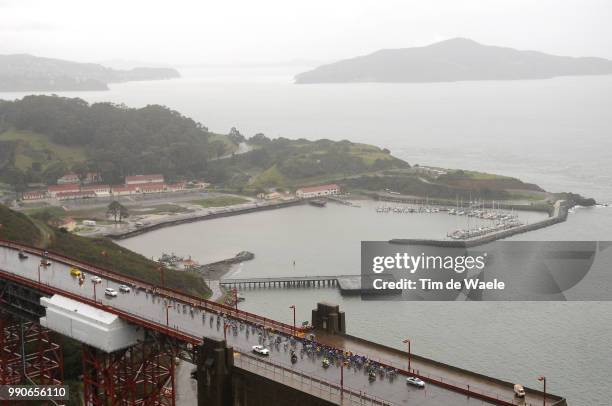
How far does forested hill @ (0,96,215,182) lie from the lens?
76625 mm

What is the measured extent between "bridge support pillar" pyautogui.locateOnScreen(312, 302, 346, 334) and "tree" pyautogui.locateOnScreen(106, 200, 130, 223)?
3976 centimetres

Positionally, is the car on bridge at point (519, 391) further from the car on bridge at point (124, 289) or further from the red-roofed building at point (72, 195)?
the red-roofed building at point (72, 195)

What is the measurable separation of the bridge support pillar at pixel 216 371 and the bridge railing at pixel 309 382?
0.37 m

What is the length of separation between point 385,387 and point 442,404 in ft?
4.41

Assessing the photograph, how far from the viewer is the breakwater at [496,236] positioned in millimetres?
50812

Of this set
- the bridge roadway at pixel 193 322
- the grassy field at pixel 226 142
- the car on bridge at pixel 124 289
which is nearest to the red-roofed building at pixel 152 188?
the grassy field at pixel 226 142

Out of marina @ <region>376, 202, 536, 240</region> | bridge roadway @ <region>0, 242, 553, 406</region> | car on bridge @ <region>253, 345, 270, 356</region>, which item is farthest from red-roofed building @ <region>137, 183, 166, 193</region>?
car on bridge @ <region>253, 345, 270, 356</region>

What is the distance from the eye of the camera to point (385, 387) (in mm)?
16344

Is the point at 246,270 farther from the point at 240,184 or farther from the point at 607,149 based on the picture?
the point at 607,149

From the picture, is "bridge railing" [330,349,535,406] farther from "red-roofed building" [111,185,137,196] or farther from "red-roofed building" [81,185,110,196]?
"red-roofed building" [81,185,110,196]

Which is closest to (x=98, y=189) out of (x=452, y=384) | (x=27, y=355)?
(x=27, y=355)

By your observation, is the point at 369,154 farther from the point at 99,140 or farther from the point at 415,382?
the point at 415,382

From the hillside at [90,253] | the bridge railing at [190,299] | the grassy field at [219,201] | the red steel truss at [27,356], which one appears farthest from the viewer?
the grassy field at [219,201]

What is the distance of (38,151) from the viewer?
3150 inches
